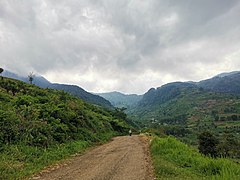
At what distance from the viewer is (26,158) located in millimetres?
13078

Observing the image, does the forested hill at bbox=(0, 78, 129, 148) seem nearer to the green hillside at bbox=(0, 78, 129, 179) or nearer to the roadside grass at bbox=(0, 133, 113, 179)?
the green hillside at bbox=(0, 78, 129, 179)

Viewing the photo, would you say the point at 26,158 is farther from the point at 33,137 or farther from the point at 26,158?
the point at 33,137

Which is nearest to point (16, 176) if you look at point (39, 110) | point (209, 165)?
point (209, 165)

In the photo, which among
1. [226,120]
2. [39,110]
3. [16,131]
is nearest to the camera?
[16,131]

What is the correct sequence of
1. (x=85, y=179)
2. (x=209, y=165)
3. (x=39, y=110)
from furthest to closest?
(x=39, y=110)
(x=209, y=165)
(x=85, y=179)

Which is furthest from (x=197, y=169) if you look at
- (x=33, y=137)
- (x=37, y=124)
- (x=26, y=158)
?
(x=37, y=124)

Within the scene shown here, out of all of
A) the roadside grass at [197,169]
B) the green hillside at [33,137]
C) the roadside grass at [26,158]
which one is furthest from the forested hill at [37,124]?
the roadside grass at [197,169]

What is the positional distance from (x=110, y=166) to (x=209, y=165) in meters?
4.80

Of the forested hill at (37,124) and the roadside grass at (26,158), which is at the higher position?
the forested hill at (37,124)

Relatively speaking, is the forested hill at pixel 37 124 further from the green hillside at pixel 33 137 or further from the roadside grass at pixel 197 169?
the roadside grass at pixel 197 169

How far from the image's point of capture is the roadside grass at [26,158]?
414 inches

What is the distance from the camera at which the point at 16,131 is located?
50.9 feet

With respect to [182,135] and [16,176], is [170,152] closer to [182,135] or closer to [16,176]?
[16,176]

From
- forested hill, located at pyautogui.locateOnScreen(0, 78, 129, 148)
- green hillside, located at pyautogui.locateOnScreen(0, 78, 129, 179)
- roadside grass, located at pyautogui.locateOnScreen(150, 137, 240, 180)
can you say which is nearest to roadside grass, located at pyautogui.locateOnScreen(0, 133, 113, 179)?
green hillside, located at pyautogui.locateOnScreen(0, 78, 129, 179)
